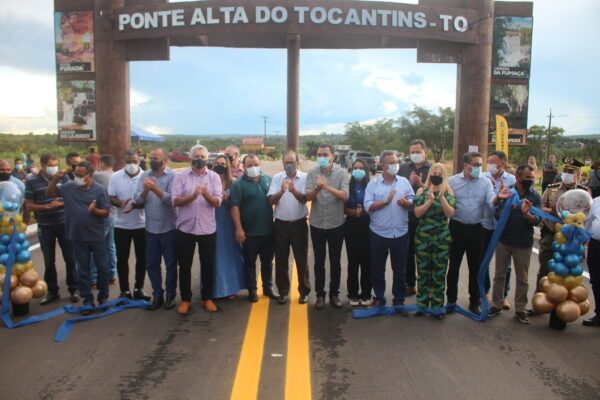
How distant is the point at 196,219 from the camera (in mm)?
5891

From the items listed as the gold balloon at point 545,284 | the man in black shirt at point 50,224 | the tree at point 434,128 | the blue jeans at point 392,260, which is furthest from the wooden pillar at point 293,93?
the tree at point 434,128

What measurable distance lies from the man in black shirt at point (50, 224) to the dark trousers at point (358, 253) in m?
3.33

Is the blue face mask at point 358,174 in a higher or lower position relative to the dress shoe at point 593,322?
higher

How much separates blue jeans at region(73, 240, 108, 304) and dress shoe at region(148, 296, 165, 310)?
58 cm

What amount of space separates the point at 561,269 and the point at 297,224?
288cm

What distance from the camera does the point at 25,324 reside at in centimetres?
541

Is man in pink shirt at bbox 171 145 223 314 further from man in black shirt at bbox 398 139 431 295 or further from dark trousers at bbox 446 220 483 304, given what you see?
dark trousers at bbox 446 220 483 304

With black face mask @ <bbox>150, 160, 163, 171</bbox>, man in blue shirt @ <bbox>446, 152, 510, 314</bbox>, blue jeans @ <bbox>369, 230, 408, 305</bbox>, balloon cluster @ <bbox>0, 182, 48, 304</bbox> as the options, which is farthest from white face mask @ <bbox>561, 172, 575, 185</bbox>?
balloon cluster @ <bbox>0, 182, 48, 304</bbox>

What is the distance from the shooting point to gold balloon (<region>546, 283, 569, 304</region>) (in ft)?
17.4

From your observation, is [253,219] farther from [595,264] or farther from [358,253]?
[595,264]

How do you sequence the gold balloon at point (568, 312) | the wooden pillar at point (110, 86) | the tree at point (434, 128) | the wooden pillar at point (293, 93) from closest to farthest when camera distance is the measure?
the gold balloon at point (568, 312), the wooden pillar at point (110, 86), the wooden pillar at point (293, 93), the tree at point (434, 128)

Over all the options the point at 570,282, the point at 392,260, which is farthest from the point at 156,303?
the point at 570,282

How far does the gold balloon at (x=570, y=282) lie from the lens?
17.7 ft

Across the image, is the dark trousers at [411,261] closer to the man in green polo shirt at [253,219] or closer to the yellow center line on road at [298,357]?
the yellow center line on road at [298,357]
